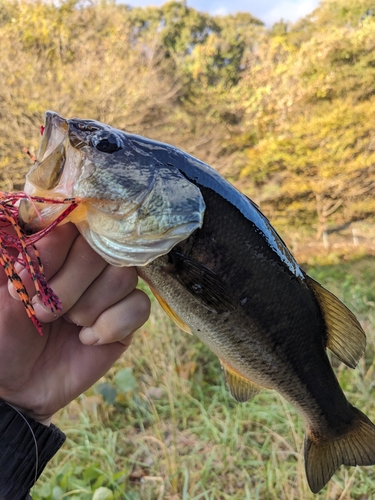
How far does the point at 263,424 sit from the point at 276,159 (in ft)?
32.2

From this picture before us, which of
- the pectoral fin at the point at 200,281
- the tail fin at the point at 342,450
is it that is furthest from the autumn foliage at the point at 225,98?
the tail fin at the point at 342,450

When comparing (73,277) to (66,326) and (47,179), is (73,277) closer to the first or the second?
(47,179)

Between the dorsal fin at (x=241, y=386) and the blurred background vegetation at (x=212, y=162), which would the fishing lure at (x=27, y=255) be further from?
the blurred background vegetation at (x=212, y=162)

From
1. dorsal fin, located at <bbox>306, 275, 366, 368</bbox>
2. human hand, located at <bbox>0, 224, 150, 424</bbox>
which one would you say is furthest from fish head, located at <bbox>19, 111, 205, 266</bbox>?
dorsal fin, located at <bbox>306, 275, 366, 368</bbox>

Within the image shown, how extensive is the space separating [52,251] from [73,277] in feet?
0.36

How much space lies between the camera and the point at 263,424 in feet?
11.7

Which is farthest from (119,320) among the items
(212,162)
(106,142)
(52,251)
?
(212,162)

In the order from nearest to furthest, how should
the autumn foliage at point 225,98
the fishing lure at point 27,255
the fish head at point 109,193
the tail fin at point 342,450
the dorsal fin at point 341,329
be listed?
the fishing lure at point 27,255 < the fish head at point 109,193 < the dorsal fin at point 341,329 < the tail fin at point 342,450 < the autumn foliage at point 225,98

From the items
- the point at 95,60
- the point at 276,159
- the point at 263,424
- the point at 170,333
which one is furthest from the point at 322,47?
the point at 263,424

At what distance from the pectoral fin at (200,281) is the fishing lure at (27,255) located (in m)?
0.41

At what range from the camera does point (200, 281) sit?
131cm

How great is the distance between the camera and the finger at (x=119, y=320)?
1.37 meters

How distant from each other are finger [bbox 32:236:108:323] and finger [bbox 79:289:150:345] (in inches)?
5.4

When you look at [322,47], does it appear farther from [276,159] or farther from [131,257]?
[131,257]
